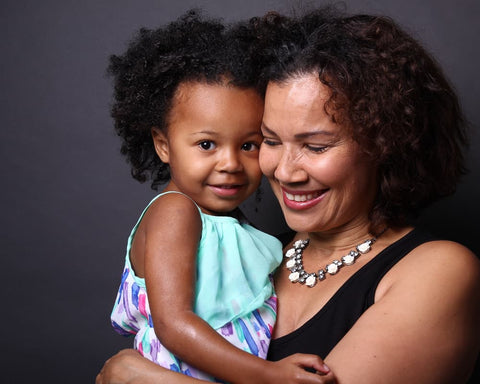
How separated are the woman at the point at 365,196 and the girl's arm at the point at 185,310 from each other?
0.13m

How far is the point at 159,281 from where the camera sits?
206 cm

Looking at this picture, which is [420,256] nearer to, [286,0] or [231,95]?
[231,95]

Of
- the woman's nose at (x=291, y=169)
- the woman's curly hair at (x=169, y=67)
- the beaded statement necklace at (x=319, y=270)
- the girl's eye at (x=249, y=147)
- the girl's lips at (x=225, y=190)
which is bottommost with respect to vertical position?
the beaded statement necklace at (x=319, y=270)

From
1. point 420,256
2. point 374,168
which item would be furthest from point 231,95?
point 420,256

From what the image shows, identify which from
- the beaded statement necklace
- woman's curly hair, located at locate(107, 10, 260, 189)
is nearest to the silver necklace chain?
the beaded statement necklace

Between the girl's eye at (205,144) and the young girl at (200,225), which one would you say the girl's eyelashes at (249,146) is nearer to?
the young girl at (200,225)

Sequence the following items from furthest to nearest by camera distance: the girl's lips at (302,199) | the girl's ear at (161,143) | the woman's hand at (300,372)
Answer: the girl's ear at (161,143) < the girl's lips at (302,199) < the woman's hand at (300,372)

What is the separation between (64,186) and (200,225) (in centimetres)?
164

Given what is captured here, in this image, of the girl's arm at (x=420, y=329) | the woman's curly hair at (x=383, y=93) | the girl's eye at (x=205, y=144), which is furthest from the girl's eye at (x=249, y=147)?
the girl's arm at (x=420, y=329)

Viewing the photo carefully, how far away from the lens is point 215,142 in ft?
7.54

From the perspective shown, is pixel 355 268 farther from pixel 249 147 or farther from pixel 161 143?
pixel 161 143

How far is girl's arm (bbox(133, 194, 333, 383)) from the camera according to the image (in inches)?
74.5

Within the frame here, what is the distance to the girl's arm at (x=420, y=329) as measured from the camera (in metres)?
1.82

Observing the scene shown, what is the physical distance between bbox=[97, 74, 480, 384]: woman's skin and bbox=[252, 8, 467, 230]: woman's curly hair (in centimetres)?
5
